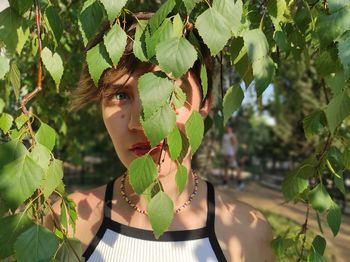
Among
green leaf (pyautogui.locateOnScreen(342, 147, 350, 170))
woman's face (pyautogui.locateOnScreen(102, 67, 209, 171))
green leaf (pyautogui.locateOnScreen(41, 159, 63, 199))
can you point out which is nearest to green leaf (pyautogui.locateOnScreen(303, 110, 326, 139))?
green leaf (pyautogui.locateOnScreen(342, 147, 350, 170))

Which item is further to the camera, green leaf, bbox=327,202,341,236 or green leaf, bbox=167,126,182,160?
green leaf, bbox=327,202,341,236

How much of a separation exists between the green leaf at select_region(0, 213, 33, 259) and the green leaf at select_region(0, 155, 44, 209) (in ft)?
0.25

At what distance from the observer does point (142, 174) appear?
0.89 m

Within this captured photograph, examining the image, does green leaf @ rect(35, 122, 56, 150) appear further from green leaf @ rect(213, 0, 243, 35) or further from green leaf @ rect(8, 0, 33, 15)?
green leaf @ rect(213, 0, 243, 35)

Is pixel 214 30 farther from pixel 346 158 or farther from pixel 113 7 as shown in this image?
pixel 346 158

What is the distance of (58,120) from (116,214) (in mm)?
1594

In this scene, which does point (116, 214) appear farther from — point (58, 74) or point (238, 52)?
point (238, 52)

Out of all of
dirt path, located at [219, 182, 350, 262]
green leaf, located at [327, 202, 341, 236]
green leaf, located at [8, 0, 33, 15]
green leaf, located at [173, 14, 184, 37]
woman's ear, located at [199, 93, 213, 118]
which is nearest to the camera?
green leaf, located at [173, 14, 184, 37]

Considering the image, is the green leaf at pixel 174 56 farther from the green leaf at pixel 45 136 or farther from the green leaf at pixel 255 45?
the green leaf at pixel 45 136

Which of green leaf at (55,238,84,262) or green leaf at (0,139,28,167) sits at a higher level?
green leaf at (0,139,28,167)

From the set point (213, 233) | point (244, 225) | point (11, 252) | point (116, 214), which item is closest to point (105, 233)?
point (116, 214)

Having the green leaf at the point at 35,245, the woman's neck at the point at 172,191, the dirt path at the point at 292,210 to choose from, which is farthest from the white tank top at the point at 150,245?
the dirt path at the point at 292,210

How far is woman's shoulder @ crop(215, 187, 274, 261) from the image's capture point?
56.9 inches

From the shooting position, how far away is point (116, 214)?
1482 millimetres
